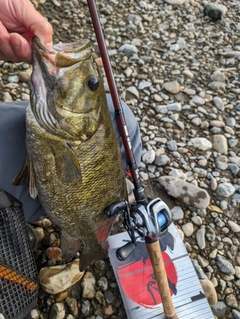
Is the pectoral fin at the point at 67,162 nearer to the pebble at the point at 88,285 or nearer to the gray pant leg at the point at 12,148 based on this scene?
the gray pant leg at the point at 12,148

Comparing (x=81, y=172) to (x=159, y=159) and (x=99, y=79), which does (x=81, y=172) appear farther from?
(x=159, y=159)

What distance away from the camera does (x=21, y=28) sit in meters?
1.98

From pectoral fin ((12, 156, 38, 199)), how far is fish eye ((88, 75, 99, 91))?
500mm

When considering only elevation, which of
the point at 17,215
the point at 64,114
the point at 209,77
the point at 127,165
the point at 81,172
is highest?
the point at 64,114

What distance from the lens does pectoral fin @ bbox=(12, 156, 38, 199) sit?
1.90 m

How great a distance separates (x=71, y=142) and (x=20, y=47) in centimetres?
53

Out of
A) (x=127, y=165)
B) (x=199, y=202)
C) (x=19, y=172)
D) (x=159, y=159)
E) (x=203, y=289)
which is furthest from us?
(x=159, y=159)

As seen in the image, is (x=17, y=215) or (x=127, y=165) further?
(x=127, y=165)

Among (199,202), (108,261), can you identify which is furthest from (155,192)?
(108,261)

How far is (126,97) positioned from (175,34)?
1548 millimetres

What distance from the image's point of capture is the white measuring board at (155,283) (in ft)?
7.91

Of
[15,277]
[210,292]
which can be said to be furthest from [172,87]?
[15,277]

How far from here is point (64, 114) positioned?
1787 millimetres

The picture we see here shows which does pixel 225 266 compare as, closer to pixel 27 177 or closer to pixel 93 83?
pixel 27 177
